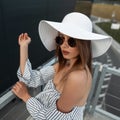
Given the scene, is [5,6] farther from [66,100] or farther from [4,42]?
[66,100]

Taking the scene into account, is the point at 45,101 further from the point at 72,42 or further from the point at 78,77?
the point at 72,42

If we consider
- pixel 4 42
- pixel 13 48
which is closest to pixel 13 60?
pixel 13 48

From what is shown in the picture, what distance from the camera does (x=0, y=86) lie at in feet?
7.29

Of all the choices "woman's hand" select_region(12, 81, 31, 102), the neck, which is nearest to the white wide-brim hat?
the neck

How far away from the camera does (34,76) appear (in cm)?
163

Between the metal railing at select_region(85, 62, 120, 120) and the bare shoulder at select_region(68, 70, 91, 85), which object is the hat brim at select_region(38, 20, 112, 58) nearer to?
the bare shoulder at select_region(68, 70, 91, 85)

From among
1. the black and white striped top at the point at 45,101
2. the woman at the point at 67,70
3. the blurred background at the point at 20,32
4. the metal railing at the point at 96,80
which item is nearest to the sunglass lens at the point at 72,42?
the woman at the point at 67,70

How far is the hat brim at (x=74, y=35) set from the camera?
4.03ft

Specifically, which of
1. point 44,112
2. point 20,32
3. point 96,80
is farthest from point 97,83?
Result: point 44,112

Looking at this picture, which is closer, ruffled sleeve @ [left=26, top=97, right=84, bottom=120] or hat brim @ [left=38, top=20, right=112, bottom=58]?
hat brim @ [left=38, top=20, right=112, bottom=58]

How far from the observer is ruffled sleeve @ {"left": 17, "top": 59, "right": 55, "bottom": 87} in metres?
1.53

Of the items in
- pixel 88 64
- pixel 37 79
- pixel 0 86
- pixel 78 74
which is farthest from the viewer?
pixel 0 86

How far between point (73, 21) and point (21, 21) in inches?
45.0

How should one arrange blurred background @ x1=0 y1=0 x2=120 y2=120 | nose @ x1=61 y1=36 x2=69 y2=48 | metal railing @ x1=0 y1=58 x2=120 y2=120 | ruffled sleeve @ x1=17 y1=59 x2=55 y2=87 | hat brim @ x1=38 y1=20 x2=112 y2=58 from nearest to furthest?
1. hat brim @ x1=38 y1=20 x2=112 y2=58
2. nose @ x1=61 y1=36 x2=69 y2=48
3. ruffled sleeve @ x1=17 y1=59 x2=55 y2=87
4. blurred background @ x1=0 y1=0 x2=120 y2=120
5. metal railing @ x1=0 y1=58 x2=120 y2=120
